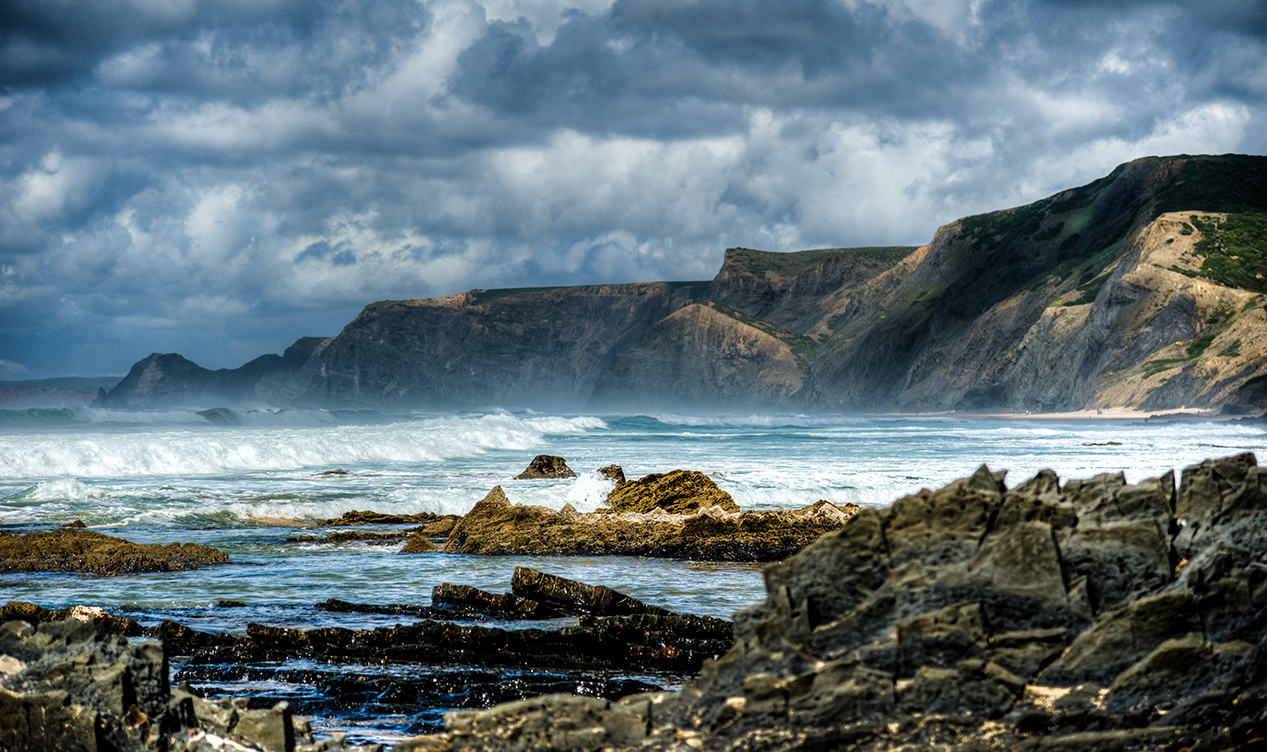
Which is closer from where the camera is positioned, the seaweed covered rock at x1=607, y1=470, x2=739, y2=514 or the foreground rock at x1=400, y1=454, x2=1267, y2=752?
the foreground rock at x1=400, y1=454, x2=1267, y2=752

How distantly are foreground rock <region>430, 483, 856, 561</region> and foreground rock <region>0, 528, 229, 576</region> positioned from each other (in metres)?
3.37

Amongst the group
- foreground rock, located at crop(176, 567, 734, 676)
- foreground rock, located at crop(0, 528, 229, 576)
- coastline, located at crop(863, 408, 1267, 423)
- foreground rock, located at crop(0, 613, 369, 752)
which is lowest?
coastline, located at crop(863, 408, 1267, 423)

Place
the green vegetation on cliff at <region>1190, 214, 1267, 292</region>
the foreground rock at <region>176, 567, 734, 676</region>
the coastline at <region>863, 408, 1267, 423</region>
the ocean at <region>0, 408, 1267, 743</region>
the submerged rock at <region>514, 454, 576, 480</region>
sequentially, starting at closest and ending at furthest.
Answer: the foreground rock at <region>176, 567, 734, 676</region>, the ocean at <region>0, 408, 1267, 743</region>, the submerged rock at <region>514, 454, 576, 480</region>, the coastline at <region>863, 408, 1267, 423</region>, the green vegetation on cliff at <region>1190, 214, 1267, 292</region>

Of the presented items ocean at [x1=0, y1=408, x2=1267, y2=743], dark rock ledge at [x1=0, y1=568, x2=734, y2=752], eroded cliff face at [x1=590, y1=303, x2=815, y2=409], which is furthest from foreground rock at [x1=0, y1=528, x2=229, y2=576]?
eroded cliff face at [x1=590, y1=303, x2=815, y2=409]

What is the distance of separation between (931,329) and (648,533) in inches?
3715

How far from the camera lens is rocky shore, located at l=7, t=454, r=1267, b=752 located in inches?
140

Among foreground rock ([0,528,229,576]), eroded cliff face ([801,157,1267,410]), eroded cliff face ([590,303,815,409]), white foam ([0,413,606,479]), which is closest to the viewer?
foreground rock ([0,528,229,576])

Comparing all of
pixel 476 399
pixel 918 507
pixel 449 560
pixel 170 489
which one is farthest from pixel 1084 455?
pixel 476 399

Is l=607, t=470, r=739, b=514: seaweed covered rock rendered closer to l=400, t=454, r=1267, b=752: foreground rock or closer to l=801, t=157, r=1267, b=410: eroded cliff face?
l=400, t=454, r=1267, b=752: foreground rock

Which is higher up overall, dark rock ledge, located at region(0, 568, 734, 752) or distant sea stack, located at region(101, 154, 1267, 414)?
distant sea stack, located at region(101, 154, 1267, 414)

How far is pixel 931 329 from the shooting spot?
103 meters

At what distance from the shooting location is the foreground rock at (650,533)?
13398 mm

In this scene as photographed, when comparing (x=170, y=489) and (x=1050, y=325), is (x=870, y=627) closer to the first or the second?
(x=170, y=489)

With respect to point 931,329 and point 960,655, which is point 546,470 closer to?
point 960,655
